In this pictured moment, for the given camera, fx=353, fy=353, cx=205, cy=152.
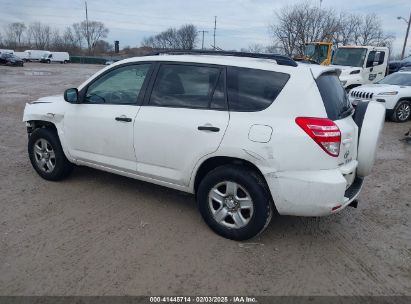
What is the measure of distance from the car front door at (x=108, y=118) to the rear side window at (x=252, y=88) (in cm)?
107

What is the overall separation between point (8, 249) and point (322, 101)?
316 cm

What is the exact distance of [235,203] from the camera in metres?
3.44

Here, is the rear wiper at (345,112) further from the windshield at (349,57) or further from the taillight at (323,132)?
the windshield at (349,57)

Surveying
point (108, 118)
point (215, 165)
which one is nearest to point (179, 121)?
point (215, 165)

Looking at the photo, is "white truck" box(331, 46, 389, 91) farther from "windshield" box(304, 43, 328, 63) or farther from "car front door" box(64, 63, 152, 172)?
"car front door" box(64, 63, 152, 172)

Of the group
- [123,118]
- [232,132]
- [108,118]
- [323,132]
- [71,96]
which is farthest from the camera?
[71,96]

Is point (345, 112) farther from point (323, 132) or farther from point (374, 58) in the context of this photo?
point (374, 58)

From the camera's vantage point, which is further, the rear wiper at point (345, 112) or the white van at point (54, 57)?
the white van at point (54, 57)

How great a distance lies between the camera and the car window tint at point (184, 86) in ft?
11.7

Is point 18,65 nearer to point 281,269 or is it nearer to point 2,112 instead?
point 2,112

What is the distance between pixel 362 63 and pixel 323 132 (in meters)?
12.0

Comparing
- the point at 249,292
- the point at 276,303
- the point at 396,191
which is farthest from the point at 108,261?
the point at 396,191

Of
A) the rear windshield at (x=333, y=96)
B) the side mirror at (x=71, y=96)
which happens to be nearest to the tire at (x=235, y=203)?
the rear windshield at (x=333, y=96)

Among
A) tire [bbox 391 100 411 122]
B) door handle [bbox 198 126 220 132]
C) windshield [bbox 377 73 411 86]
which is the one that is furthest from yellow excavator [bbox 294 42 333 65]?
door handle [bbox 198 126 220 132]
